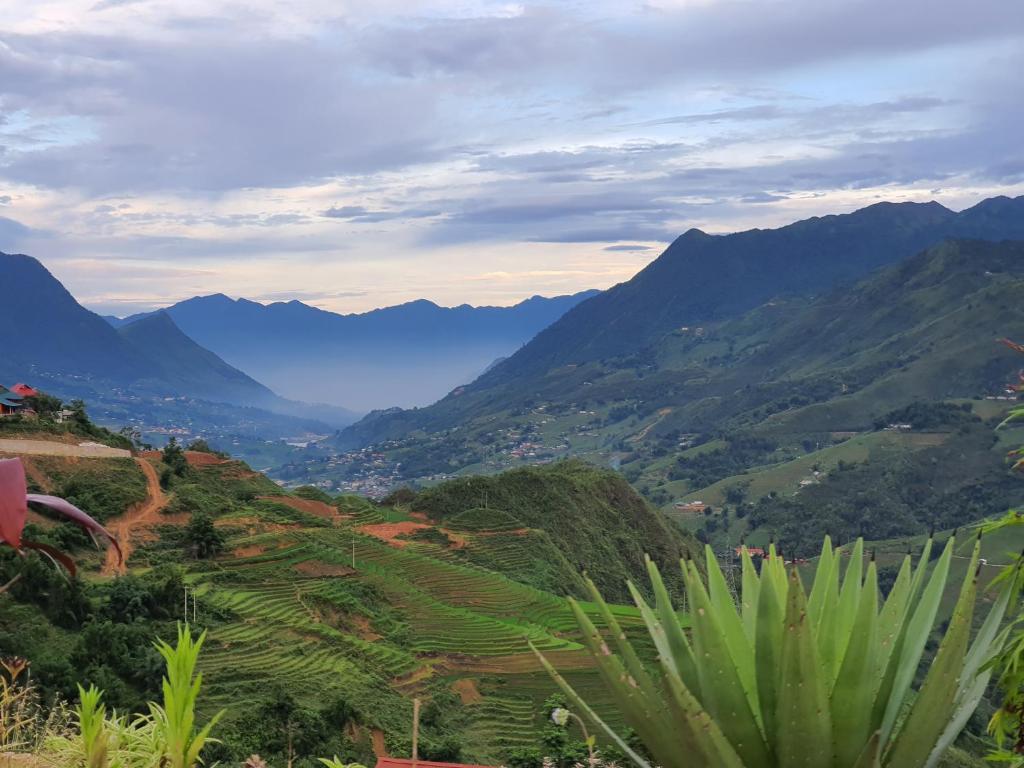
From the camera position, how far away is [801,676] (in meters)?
2.38

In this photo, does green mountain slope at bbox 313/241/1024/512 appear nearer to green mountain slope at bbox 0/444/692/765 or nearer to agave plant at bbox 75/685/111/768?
green mountain slope at bbox 0/444/692/765

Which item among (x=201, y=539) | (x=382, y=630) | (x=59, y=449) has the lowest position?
(x=382, y=630)

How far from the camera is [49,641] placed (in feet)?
55.7

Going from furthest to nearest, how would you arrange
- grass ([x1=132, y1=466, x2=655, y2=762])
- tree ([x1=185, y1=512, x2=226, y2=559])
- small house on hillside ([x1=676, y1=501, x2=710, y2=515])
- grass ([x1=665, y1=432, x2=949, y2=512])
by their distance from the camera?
grass ([x1=665, y1=432, x2=949, y2=512]) → small house on hillside ([x1=676, y1=501, x2=710, y2=515]) → tree ([x1=185, y1=512, x2=226, y2=559]) → grass ([x1=132, y1=466, x2=655, y2=762])

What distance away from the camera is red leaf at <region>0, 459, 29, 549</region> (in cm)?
181

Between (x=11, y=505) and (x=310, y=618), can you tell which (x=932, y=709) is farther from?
(x=310, y=618)

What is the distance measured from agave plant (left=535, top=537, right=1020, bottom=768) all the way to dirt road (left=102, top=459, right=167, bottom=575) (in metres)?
23.1

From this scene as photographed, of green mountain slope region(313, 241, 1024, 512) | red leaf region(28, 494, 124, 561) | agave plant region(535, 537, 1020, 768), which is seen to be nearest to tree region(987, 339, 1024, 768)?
agave plant region(535, 537, 1020, 768)

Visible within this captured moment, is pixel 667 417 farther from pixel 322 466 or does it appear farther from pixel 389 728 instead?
pixel 389 728

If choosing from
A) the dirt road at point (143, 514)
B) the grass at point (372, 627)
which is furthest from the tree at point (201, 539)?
the dirt road at point (143, 514)

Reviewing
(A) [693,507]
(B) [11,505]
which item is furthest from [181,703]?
(A) [693,507]

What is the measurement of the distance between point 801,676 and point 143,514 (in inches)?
1187

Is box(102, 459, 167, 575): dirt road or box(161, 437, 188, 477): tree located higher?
box(161, 437, 188, 477): tree

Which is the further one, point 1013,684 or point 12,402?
point 12,402
